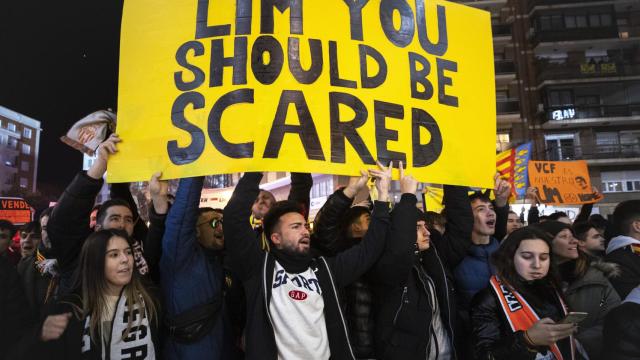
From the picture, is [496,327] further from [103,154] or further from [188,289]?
[103,154]

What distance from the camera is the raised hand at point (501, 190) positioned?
12.4 ft

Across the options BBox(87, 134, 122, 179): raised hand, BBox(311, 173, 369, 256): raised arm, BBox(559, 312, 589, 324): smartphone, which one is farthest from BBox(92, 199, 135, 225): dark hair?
BBox(559, 312, 589, 324): smartphone

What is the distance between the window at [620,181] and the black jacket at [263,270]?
29.2 metres

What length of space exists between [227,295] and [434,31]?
2493 mm

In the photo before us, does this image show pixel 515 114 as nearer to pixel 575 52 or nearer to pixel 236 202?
pixel 575 52

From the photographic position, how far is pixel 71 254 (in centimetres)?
297

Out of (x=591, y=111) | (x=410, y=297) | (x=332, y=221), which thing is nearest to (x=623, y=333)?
(x=410, y=297)

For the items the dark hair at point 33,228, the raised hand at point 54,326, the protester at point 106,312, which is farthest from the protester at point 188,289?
the dark hair at point 33,228

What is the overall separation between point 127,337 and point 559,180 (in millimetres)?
11262

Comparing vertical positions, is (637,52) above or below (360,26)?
above

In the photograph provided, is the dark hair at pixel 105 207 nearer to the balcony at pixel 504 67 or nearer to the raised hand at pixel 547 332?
the raised hand at pixel 547 332

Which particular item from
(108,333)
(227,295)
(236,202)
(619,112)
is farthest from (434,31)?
(619,112)

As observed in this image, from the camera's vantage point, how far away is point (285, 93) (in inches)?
114

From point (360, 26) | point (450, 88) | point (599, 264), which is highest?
point (360, 26)
